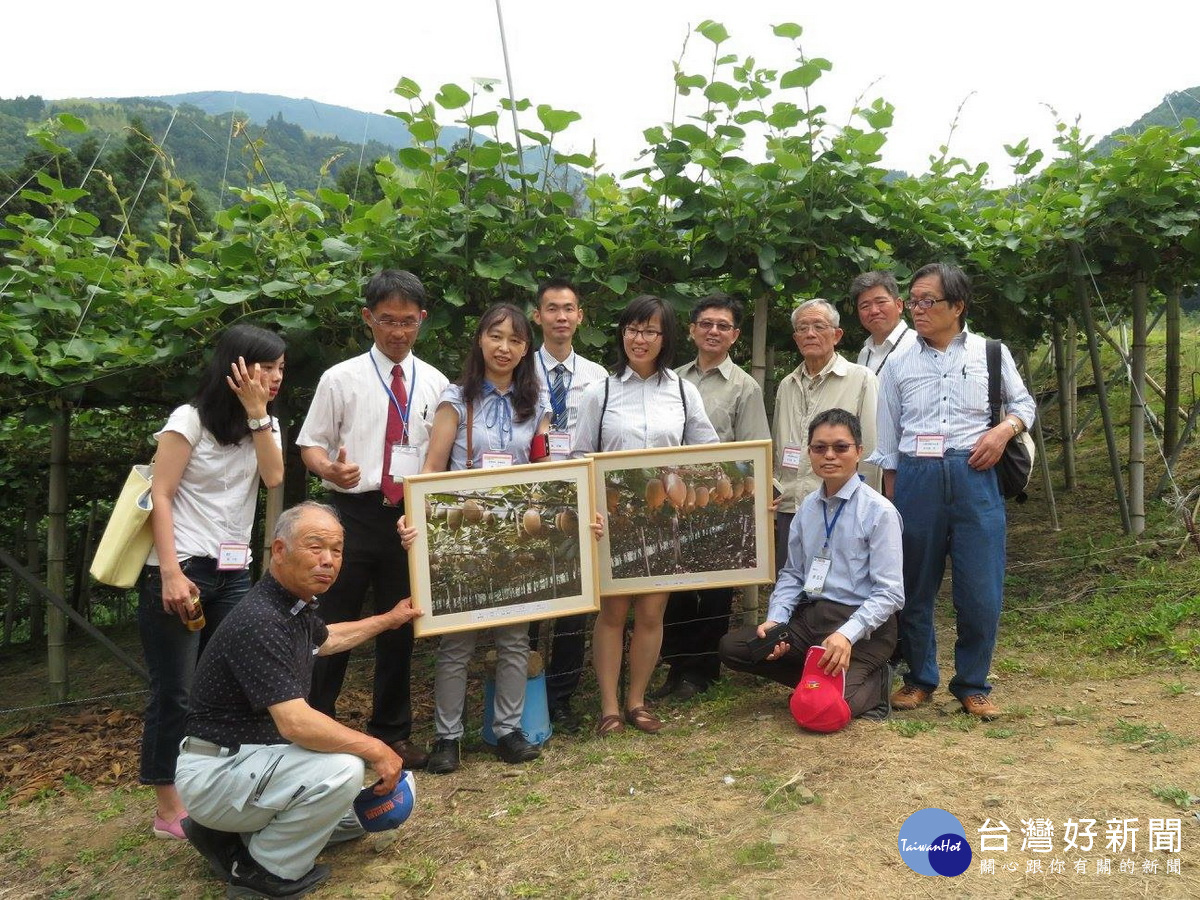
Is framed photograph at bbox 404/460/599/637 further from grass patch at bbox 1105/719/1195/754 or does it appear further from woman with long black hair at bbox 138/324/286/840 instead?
grass patch at bbox 1105/719/1195/754

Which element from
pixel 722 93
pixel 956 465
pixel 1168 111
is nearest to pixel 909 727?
pixel 956 465

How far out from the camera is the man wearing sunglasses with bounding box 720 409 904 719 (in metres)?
3.39

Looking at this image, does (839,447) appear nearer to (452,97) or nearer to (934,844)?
(934,844)

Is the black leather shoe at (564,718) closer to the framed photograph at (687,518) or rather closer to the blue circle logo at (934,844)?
the framed photograph at (687,518)

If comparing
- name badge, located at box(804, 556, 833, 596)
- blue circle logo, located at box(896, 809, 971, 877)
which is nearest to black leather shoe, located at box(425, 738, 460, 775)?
name badge, located at box(804, 556, 833, 596)

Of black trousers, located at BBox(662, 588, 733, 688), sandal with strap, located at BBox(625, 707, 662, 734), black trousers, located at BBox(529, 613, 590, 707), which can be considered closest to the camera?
sandal with strap, located at BBox(625, 707, 662, 734)

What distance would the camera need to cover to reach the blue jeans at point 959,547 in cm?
343

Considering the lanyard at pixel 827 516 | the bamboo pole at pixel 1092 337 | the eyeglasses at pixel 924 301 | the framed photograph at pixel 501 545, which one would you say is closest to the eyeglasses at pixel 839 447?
the lanyard at pixel 827 516

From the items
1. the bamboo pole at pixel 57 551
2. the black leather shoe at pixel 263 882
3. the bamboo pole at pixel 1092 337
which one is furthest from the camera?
the bamboo pole at pixel 1092 337

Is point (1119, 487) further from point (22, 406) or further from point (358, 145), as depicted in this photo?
point (22, 406)

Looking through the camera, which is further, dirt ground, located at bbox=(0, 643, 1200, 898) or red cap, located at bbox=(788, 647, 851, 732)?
red cap, located at bbox=(788, 647, 851, 732)

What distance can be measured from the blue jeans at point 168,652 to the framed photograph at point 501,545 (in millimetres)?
639

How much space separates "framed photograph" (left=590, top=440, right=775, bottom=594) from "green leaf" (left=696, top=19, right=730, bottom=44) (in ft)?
5.89

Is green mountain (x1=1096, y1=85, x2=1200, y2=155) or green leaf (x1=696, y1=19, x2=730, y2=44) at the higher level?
green mountain (x1=1096, y1=85, x2=1200, y2=155)
